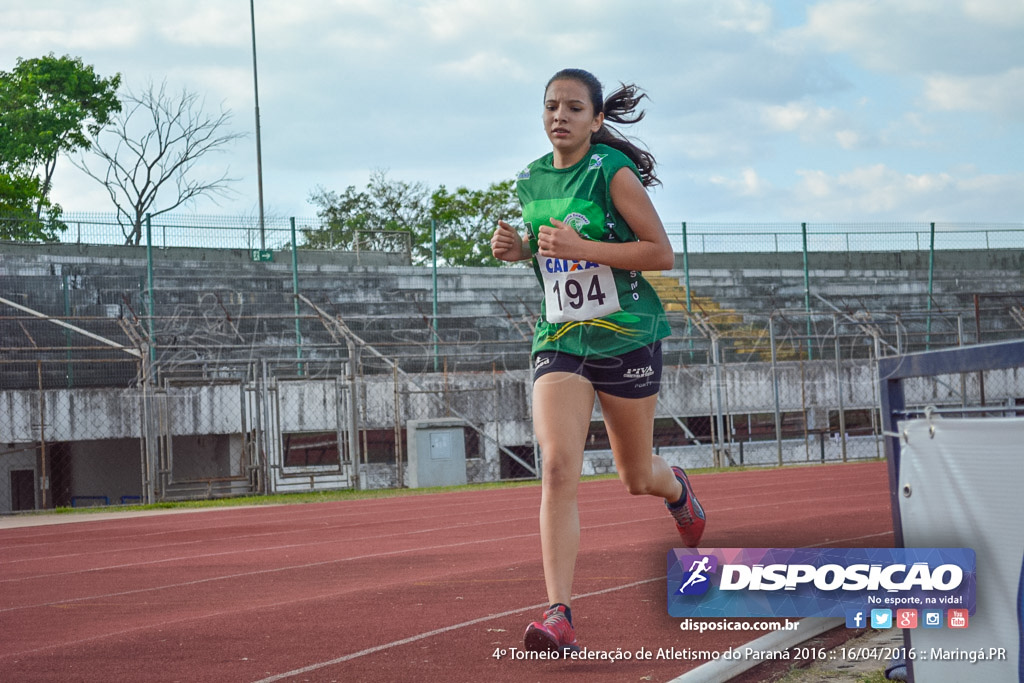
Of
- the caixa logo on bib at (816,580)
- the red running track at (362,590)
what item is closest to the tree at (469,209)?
the red running track at (362,590)

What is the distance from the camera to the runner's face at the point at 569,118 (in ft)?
12.9

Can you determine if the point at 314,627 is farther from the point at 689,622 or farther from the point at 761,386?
the point at 761,386

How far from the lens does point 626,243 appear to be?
12.5ft

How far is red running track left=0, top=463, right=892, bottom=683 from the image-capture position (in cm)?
379

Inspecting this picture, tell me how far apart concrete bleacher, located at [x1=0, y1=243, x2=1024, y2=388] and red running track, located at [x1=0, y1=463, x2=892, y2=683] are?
8608mm

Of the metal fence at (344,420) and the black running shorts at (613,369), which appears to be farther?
the metal fence at (344,420)

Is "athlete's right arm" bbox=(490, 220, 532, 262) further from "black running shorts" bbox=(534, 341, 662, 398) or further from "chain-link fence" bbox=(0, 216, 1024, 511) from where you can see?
"chain-link fence" bbox=(0, 216, 1024, 511)

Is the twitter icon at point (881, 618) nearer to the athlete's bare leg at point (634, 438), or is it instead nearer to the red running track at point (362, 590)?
the red running track at point (362, 590)

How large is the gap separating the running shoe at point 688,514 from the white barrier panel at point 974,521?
209 centimetres

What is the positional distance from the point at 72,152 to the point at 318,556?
1516 inches

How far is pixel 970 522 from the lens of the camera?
96.3 inches

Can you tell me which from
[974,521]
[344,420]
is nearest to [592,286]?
[974,521]

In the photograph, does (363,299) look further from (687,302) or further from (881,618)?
(881,618)

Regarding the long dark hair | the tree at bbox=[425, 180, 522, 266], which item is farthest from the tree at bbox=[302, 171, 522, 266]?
the long dark hair
